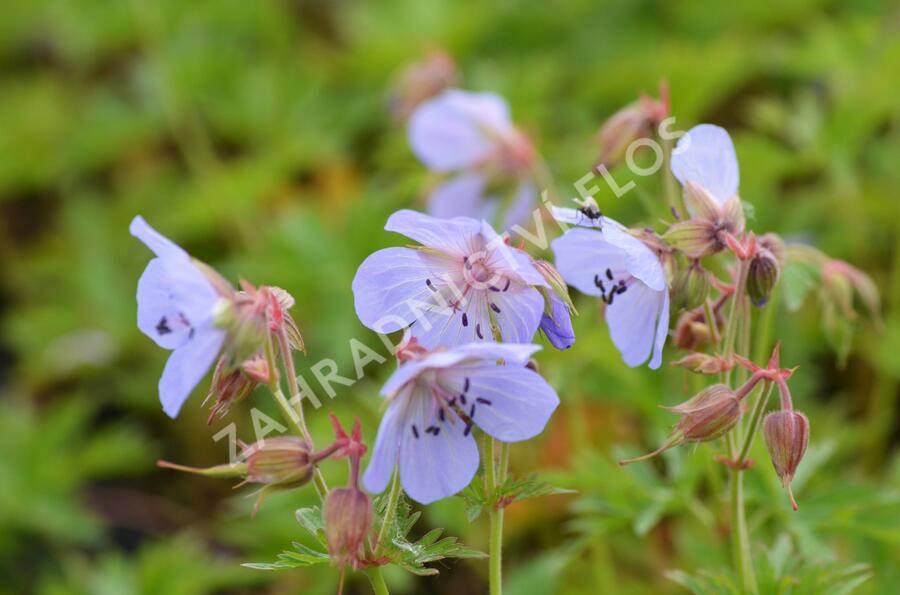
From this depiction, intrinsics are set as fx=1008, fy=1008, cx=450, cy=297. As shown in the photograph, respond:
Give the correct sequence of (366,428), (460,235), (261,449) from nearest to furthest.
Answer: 1. (261,449)
2. (460,235)
3. (366,428)

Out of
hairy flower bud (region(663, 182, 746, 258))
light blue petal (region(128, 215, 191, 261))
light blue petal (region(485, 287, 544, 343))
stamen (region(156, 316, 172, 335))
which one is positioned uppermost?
light blue petal (region(128, 215, 191, 261))

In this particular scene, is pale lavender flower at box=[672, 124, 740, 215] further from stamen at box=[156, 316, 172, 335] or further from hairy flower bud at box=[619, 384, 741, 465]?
stamen at box=[156, 316, 172, 335]

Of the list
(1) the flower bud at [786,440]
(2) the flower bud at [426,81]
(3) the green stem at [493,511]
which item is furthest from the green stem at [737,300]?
(2) the flower bud at [426,81]

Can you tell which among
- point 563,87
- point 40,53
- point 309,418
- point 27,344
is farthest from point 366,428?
point 40,53

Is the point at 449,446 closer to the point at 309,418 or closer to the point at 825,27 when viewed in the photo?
the point at 309,418

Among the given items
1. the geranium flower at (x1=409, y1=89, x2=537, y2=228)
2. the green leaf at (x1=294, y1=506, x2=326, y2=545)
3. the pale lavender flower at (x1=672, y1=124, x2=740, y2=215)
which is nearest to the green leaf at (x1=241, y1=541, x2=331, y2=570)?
the green leaf at (x1=294, y1=506, x2=326, y2=545)

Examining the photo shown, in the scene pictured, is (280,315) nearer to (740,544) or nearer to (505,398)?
(505,398)

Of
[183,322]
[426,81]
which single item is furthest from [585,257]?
[426,81]
